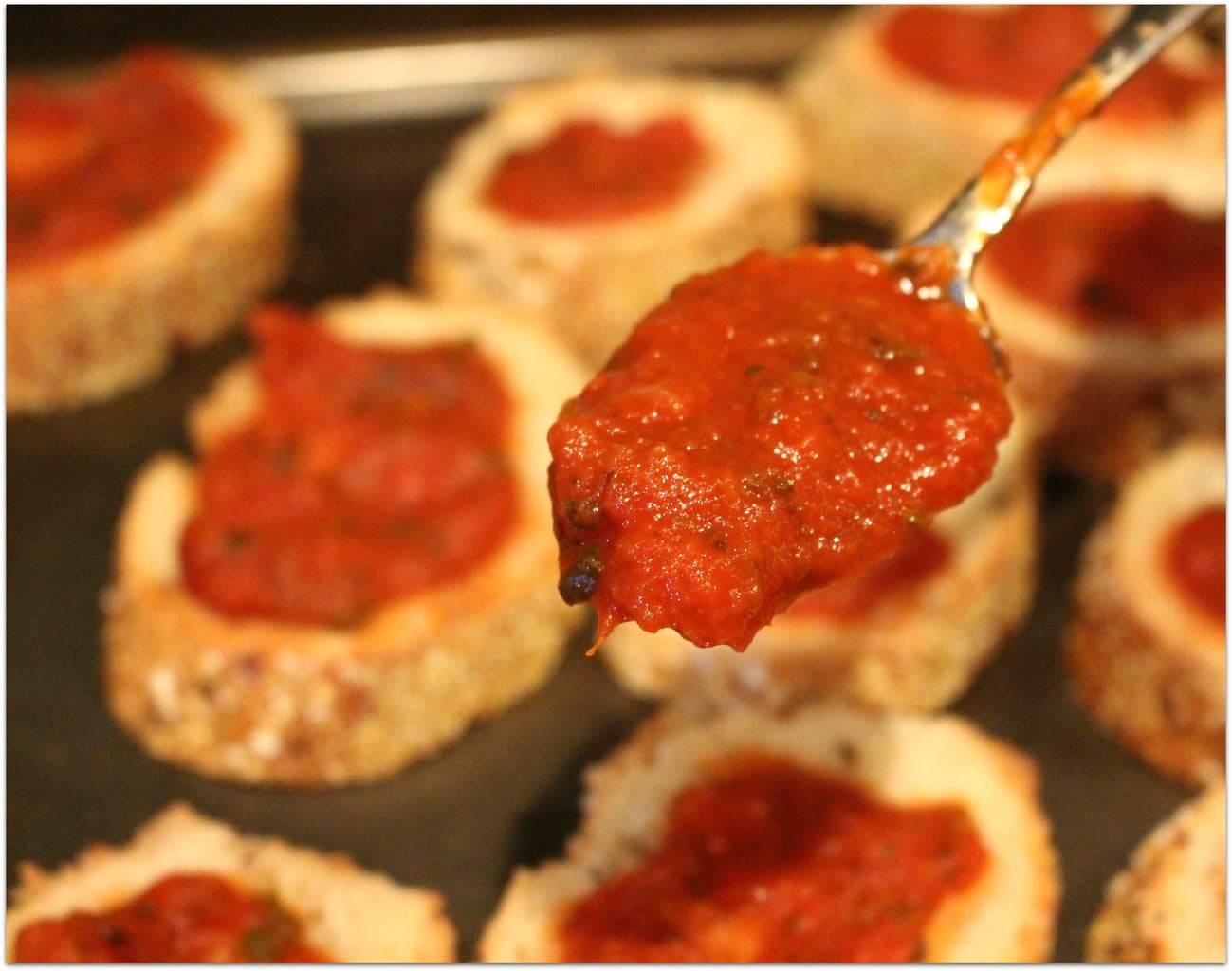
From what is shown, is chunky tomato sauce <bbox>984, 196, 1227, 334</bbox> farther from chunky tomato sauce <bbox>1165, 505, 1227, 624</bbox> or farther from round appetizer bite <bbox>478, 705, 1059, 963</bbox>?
round appetizer bite <bbox>478, 705, 1059, 963</bbox>

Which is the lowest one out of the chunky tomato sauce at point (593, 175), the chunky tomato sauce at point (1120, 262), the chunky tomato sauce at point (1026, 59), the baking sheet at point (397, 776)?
the baking sheet at point (397, 776)

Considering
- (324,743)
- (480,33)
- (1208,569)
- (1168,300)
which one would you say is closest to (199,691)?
(324,743)

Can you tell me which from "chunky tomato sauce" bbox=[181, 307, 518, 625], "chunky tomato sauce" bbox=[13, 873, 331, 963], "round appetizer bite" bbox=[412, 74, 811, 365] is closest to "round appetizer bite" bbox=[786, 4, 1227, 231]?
"round appetizer bite" bbox=[412, 74, 811, 365]

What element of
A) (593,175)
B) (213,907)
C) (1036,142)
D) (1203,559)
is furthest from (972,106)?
(213,907)

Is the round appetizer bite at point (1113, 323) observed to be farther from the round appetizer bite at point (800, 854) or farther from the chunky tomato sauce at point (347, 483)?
the chunky tomato sauce at point (347, 483)

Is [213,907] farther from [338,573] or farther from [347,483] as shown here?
[347,483]

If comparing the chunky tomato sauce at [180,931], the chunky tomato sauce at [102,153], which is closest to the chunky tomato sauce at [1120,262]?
the chunky tomato sauce at [180,931]
